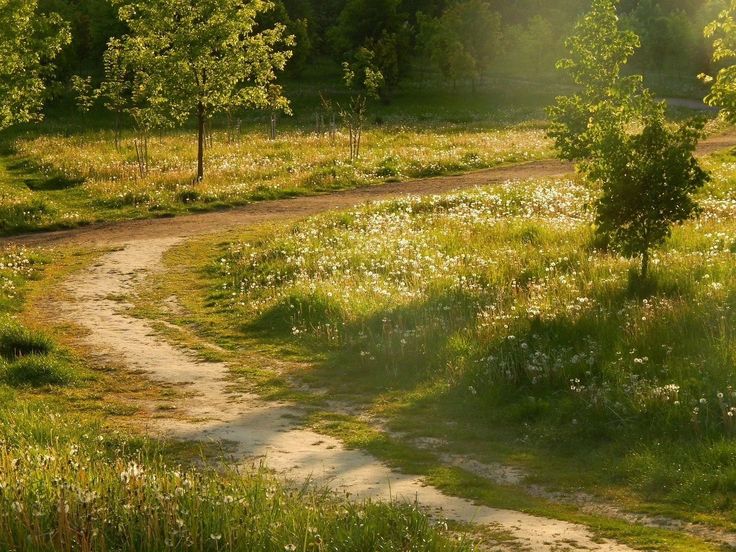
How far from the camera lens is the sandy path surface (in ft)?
25.8

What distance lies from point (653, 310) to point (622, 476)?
4096mm

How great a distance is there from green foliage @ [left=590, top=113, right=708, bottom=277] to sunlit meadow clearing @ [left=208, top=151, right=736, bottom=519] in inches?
27.7

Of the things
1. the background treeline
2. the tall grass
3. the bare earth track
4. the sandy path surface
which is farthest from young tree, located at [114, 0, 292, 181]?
the background treeline

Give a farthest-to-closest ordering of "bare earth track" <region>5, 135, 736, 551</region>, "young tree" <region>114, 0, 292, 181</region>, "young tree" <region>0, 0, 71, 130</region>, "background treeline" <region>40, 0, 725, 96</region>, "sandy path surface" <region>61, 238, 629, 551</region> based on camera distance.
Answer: "background treeline" <region>40, 0, 725, 96</region>
"young tree" <region>114, 0, 292, 181</region>
"young tree" <region>0, 0, 71, 130</region>
"bare earth track" <region>5, 135, 736, 551</region>
"sandy path surface" <region>61, 238, 629, 551</region>

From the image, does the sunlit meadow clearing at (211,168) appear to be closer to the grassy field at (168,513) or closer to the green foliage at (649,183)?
the green foliage at (649,183)

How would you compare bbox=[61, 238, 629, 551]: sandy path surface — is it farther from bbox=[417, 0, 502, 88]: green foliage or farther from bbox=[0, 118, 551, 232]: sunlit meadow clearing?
bbox=[417, 0, 502, 88]: green foliage

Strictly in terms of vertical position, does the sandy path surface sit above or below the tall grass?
below

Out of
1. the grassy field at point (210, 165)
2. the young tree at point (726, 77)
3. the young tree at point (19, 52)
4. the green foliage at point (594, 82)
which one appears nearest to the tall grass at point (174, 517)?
the green foliage at point (594, 82)

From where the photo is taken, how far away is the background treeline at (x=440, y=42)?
7975 cm

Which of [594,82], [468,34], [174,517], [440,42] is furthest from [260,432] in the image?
[468,34]

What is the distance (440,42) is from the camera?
266ft

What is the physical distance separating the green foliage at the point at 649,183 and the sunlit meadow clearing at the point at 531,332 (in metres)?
0.70

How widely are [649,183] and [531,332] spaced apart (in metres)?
3.69

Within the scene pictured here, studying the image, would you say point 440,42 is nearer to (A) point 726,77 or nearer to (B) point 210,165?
(B) point 210,165
